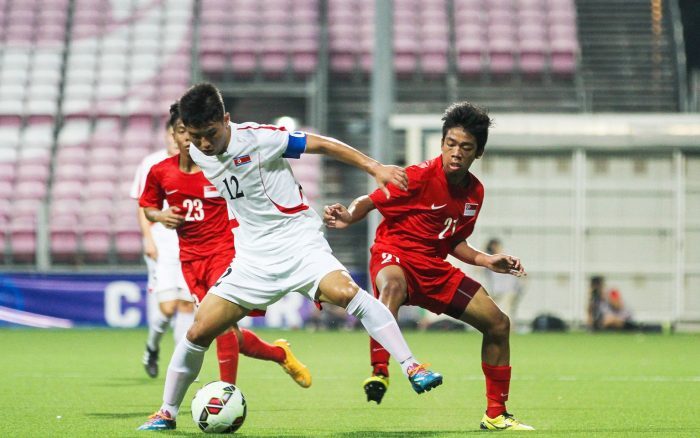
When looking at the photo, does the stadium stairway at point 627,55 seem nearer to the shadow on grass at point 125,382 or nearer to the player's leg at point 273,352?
the shadow on grass at point 125,382

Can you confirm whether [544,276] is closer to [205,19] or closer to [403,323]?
[403,323]

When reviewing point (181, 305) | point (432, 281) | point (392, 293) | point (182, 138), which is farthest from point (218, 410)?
point (181, 305)

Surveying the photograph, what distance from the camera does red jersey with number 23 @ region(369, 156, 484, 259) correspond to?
6520mm

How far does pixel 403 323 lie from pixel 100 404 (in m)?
11.7

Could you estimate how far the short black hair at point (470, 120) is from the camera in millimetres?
6227

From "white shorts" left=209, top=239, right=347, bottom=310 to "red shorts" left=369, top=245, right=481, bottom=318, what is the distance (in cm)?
84

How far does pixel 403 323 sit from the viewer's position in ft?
62.5

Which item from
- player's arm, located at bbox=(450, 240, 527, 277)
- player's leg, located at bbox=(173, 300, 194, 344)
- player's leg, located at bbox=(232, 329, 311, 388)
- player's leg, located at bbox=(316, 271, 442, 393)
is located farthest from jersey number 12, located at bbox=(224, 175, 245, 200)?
player's leg, located at bbox=(173, 300, 194, 344)

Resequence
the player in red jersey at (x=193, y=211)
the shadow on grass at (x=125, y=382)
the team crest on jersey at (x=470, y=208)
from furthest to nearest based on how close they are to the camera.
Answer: the shadow on grass at (x=125, y=382), the player in red jersey at (x=193, y=211), the team crest on jersey at (x=470, y=208)

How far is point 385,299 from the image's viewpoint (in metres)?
6.39

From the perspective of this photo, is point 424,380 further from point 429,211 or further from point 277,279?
point 429,211

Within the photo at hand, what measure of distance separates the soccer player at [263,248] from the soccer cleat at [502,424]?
2.76 ft

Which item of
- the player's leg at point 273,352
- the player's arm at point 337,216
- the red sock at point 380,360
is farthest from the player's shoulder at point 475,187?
the player's leg at point 273,352

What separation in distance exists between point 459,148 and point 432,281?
30.1 inches
